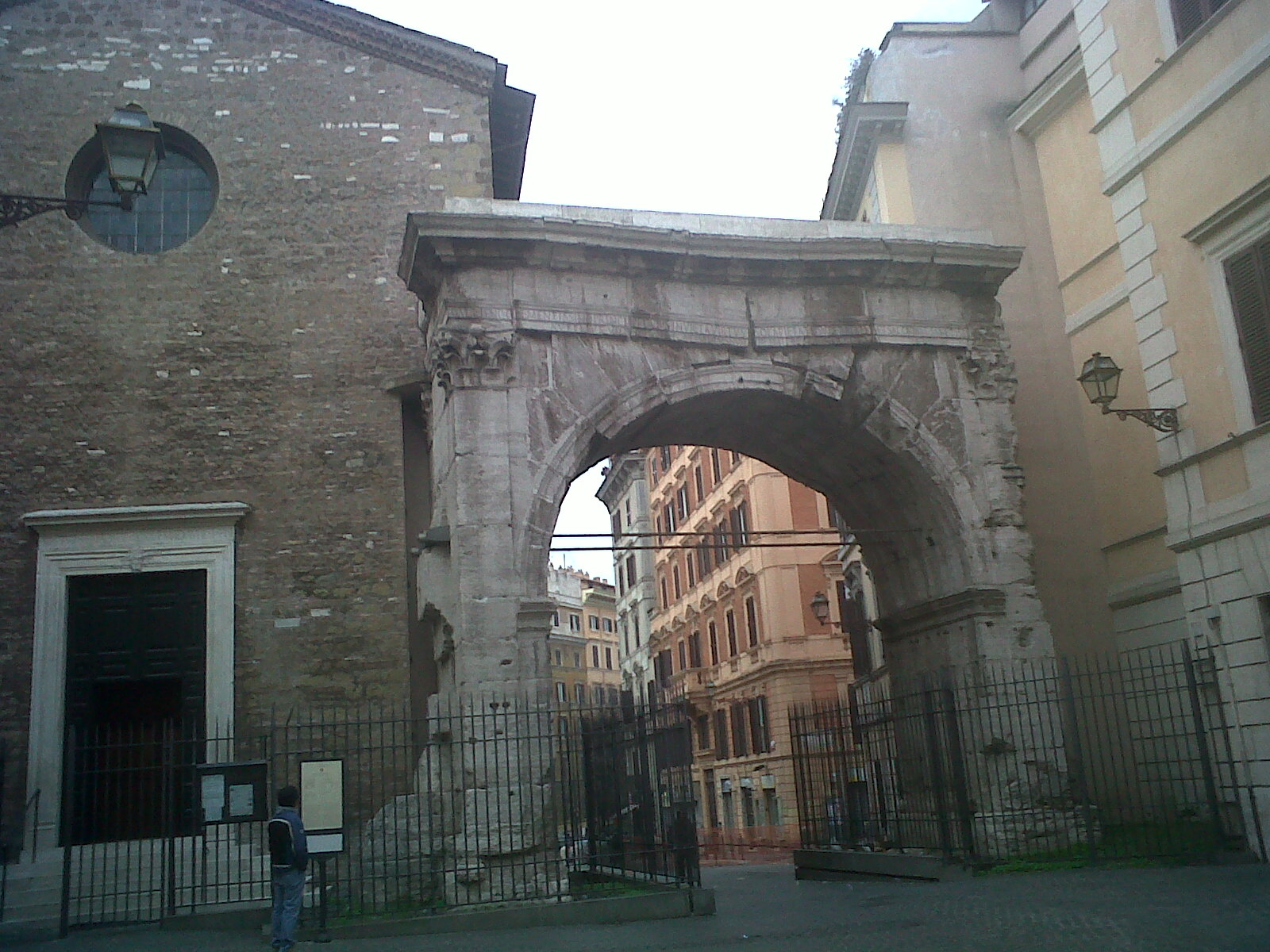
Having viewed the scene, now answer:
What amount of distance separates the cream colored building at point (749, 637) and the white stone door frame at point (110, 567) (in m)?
A: 13.0

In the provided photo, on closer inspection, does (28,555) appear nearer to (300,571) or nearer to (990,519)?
(300,571)

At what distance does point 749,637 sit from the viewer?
1182 inches

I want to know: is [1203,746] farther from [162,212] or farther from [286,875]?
[162,212]

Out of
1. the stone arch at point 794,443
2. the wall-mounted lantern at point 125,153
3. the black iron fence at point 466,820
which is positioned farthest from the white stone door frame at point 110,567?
the wall-mounted lantern at point 125,153

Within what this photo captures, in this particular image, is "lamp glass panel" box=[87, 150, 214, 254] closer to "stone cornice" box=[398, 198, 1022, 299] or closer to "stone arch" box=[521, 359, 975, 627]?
"stone cornice" box=[398, 198, 1022, 299]

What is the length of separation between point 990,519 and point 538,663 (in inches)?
198

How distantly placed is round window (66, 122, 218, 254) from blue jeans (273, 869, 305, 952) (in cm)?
836

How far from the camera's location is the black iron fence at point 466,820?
973 cm

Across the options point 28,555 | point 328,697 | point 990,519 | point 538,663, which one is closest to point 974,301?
point 990,519

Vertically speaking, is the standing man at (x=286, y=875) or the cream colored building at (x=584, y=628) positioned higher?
the cream colored building at (x=584, y=628)

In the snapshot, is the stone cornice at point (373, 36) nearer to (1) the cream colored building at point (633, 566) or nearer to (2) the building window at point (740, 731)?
(2) the building window at point (740, 731)

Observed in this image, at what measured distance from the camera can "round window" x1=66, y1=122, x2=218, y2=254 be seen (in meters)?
14.2

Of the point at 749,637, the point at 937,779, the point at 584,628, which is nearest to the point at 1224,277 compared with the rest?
the point at 937,779

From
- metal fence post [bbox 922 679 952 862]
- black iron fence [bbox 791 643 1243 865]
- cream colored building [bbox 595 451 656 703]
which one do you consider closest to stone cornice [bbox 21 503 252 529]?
black iron fence [bbox 791 643 1243 865]
